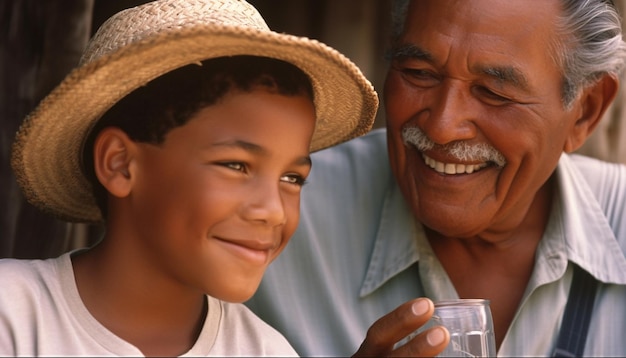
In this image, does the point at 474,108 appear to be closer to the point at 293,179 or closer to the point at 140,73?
the point at 293,179

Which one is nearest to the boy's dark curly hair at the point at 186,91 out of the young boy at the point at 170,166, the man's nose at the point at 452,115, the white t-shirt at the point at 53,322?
the young boy at the point at 170,166

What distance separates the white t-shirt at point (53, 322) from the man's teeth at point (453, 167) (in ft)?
2.86

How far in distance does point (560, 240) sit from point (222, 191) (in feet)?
4.48

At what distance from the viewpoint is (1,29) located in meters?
2.87

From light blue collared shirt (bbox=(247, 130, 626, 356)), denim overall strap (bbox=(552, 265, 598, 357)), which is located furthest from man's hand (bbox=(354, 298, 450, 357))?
denim overall strap (bbox=(552, 265, 598, 357))

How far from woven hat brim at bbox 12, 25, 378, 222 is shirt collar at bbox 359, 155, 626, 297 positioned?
63 centimetres

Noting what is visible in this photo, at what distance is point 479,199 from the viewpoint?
9.41 ft

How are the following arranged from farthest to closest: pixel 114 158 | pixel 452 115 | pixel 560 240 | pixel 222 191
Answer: pixel 560 240 → pixel 452 115 → pixel 114 158 → pixel 222 191

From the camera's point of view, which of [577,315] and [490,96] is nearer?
[490,96]

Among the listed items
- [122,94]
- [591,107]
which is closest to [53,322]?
[122,94]

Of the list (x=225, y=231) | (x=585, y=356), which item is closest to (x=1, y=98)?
(x=225, y=231)

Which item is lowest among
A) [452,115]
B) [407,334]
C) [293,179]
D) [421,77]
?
[407,334]

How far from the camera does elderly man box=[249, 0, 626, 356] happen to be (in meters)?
2.76

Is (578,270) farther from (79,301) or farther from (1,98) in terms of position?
(1,98)
